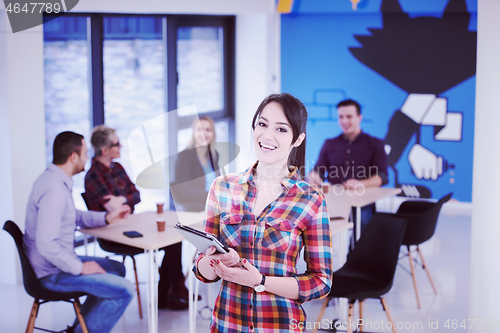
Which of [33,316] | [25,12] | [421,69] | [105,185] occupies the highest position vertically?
[25,12]

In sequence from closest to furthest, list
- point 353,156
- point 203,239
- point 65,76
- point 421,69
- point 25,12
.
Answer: point 203,239 < point 25,12 < point 353,156 < point 65,76 < point 421,69

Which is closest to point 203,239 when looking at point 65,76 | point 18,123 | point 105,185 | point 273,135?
point 273,135

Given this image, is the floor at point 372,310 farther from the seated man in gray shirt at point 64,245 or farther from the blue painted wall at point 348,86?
the blue painted wall at point 348,86

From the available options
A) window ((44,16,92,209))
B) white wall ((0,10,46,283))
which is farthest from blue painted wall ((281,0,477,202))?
white wall ((0,10,46,283))

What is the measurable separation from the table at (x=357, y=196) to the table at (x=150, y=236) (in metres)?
1.43

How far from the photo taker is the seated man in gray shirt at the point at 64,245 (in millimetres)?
2939

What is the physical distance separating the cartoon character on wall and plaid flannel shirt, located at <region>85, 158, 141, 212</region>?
4.27 meters

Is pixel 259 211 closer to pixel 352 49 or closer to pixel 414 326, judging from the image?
pixel 414 326

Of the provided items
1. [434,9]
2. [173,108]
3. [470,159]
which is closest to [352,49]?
[434,9]

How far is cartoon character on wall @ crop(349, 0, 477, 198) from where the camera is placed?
6891mm

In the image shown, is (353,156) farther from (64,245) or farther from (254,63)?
(64,245)

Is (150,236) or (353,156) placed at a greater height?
(353,156)

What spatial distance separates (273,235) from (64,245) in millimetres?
1875

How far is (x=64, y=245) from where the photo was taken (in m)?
3.04
